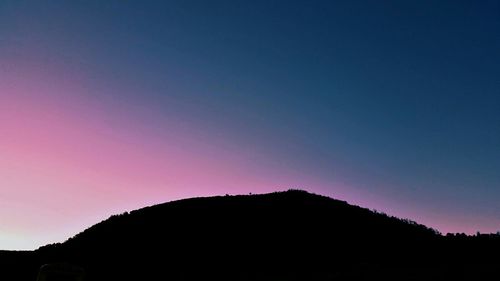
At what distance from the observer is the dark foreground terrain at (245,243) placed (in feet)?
92.5

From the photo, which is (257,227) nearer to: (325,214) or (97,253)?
(325,214)

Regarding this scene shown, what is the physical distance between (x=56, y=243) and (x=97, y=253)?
10.1 meters

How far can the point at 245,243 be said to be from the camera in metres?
34.8

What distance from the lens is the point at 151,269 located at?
3058 centimetres

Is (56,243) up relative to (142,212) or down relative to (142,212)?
down

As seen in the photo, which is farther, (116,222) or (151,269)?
(116,222)

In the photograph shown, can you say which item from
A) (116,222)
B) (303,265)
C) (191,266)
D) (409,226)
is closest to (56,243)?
(116,222)

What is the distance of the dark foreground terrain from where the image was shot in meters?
28.2

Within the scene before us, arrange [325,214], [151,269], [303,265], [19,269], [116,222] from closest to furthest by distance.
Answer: [303,265] → [151,269] → [19,269] → [325,214] → [116,222]

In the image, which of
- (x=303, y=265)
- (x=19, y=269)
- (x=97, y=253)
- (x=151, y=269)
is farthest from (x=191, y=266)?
(x=19, y=269)

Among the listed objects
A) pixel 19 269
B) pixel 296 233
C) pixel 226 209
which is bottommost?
pixel 19 269

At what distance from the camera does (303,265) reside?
2870cm

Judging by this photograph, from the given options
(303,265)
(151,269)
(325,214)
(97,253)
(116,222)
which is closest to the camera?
(303,265)

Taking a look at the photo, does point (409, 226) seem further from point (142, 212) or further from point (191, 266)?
point (142, 212)
